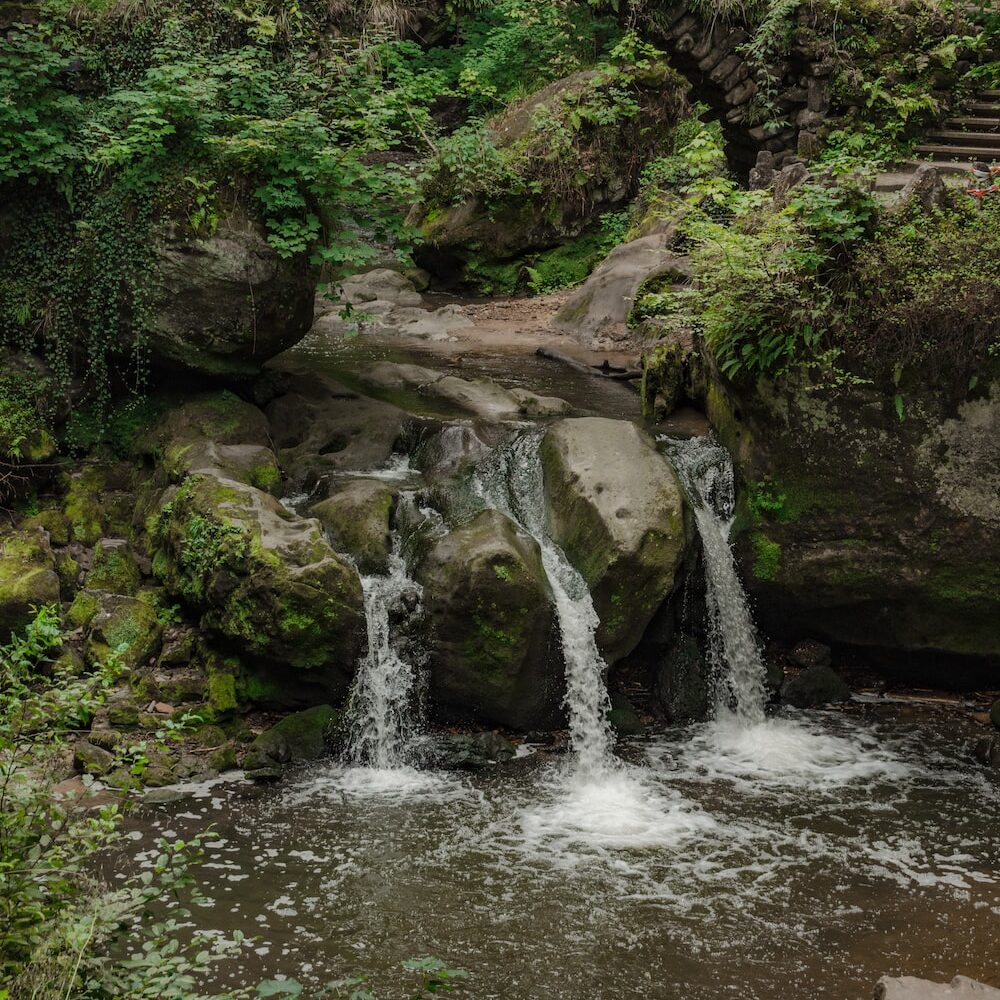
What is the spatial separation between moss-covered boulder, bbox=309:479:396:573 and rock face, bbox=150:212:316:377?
5.95 feet

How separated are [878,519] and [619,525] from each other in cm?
224

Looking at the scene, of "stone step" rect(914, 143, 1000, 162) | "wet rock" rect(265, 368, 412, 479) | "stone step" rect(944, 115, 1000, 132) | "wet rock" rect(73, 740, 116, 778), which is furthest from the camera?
"stone step" rect(944, 115, 1000, 132)

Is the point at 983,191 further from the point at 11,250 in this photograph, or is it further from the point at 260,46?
the point at 11,250

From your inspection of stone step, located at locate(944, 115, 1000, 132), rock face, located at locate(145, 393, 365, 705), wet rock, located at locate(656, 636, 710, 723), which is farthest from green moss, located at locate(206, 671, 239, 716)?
stone step, located at locate(944, 115, 1000, 132)

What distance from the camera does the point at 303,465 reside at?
1006 cm

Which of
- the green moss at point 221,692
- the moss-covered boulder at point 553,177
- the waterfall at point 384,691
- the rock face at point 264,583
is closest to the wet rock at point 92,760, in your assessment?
the green moss at point 221,692

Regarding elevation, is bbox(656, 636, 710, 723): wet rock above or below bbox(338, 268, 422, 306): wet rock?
below

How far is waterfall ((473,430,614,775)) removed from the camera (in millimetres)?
8289

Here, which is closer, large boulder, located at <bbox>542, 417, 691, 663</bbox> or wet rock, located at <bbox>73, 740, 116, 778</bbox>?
wet rock, located at <bbox>73, 740, 116, 778</bbox>

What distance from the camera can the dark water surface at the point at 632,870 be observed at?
559cm

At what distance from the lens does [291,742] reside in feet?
26.1

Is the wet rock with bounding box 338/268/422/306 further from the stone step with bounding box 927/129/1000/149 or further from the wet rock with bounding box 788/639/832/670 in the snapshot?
the wet rock with bounding box 788/639/832/670

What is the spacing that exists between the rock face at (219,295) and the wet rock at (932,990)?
291 inches

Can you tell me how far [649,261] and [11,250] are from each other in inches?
328
